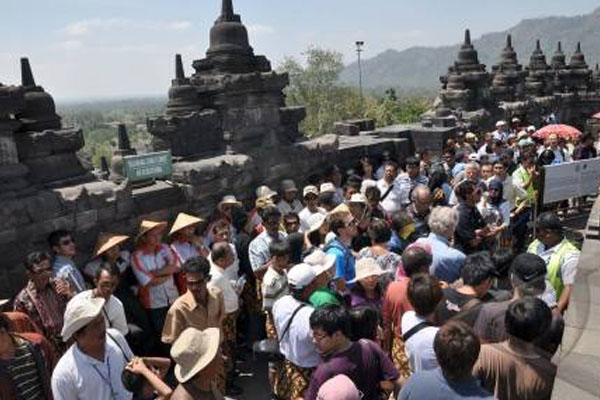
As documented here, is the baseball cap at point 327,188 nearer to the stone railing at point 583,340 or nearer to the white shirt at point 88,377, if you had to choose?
the stone railing at point 583,340

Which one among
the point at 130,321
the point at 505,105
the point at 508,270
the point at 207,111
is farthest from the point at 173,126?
the point at 505,105

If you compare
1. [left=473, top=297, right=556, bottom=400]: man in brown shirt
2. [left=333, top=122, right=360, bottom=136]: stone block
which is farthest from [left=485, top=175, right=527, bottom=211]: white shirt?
[left=473, top=297, right=556, bottom=400]: man in brown shirt

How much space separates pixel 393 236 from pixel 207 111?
125 inches

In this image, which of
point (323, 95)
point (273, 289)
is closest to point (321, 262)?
point (273, 289)

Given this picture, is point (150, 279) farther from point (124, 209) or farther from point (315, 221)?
point (315, 221)

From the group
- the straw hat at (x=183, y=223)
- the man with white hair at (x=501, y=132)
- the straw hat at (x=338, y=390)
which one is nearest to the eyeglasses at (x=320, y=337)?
the straw hat at (x=338, y=390)

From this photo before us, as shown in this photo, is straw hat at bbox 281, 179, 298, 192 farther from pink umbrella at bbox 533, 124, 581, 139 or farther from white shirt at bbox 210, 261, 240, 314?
pink umbrella at bbox 533, 124, 581, 139

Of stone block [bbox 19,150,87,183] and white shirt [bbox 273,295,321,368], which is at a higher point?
stone block [bbox 19,150,87,183]

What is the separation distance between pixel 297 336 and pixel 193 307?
3.37 feet

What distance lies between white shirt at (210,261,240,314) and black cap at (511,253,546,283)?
254cm

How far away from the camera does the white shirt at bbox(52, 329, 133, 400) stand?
10.9ft

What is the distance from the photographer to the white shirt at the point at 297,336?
3943mm

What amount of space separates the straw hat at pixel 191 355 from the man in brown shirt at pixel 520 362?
1545mm

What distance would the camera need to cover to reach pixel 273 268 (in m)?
4.91
